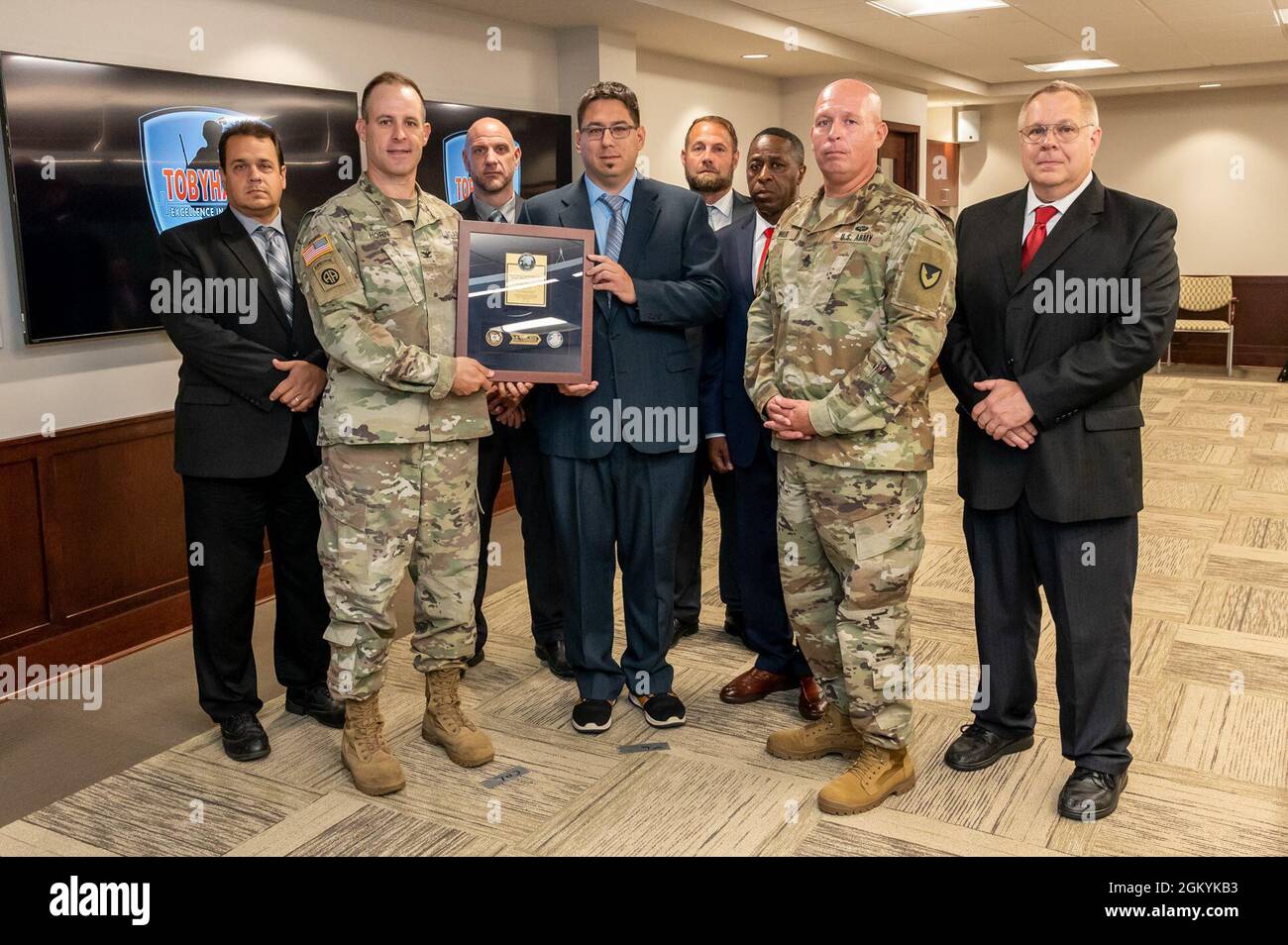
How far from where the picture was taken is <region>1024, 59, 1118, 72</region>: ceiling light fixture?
961 cm

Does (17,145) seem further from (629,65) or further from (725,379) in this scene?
(629,65)

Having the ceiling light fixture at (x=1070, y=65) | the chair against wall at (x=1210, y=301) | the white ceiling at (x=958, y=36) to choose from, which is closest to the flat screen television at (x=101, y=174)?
the white ceiling at (x=958, y=36)

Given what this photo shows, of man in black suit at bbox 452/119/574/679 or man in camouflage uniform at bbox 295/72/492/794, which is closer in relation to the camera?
man in camouflage uniform at bbox 295/72/492/794

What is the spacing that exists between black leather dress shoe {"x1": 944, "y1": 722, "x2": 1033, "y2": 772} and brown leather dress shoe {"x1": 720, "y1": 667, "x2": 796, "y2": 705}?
60cm

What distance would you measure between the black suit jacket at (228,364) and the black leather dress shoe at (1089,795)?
2.19m

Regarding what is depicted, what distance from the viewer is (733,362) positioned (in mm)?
3322

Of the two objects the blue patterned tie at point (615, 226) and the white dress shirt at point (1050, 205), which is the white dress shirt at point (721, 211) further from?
the white dress shirt at point (1050, 205)

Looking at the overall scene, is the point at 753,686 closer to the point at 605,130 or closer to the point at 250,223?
the point at 605,130

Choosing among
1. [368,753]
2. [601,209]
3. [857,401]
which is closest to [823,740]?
[857,401]

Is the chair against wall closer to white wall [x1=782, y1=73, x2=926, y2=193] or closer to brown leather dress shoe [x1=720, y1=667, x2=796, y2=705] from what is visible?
white wall [x1=782, y1=73, x2=926, y2=193]

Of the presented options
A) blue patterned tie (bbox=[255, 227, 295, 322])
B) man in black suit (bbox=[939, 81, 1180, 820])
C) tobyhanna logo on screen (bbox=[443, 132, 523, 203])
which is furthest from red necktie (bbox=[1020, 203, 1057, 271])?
tobyhanna logo on screen (bbox=[443, 132, 523, 203])

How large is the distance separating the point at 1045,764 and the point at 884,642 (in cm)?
68

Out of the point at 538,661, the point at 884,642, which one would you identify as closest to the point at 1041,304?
the point at 884,642

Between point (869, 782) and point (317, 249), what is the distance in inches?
74.7
